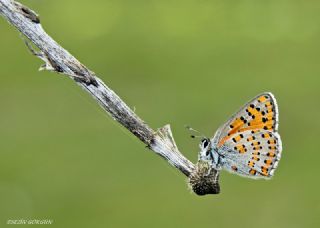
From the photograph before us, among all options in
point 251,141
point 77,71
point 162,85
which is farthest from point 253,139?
point 162,85

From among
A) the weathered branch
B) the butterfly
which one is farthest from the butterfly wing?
the weathered branch

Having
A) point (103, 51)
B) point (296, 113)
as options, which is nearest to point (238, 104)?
point (296, 113)

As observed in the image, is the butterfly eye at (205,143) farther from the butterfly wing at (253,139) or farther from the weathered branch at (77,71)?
the weathered branch at (77,71)

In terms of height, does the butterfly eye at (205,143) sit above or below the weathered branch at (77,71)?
above

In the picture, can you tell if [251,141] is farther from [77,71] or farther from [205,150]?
[77,71]

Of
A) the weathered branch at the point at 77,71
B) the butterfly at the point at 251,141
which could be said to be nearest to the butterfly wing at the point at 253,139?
the butterfly at the point at 251,141

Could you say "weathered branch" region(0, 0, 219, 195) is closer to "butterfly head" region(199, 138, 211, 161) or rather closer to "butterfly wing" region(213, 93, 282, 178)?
"butterfly head" region(199, 138, 211, 161)

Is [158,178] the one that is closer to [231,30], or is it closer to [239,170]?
[231,30]
